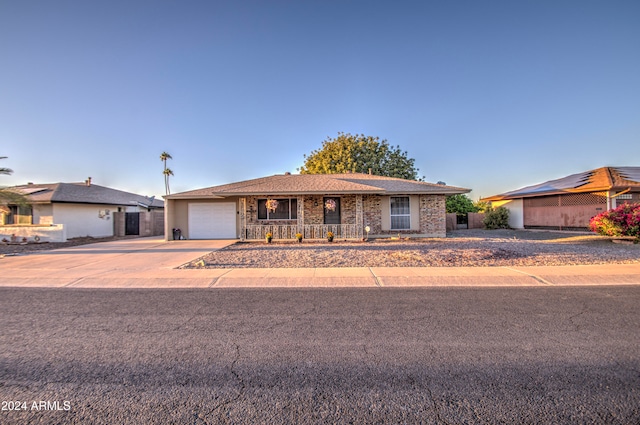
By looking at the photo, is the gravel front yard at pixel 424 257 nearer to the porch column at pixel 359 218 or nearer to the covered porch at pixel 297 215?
the porch column at pixel 359 218

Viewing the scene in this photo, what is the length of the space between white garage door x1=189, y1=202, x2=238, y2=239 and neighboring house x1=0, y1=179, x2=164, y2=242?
23.0 feet

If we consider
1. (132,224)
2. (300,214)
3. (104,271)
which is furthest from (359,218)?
(132,224)

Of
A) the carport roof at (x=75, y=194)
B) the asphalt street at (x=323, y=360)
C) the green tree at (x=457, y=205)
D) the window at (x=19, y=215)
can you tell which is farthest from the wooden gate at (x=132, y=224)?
the green tree at (x=457, y=205)

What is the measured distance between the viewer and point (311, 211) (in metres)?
18.5

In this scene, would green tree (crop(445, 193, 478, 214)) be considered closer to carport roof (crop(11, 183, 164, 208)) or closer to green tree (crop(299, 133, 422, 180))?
green tree (crop(299, 133, 422, 180))

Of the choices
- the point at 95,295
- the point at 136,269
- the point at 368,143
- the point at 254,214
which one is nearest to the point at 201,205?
the point at 254,214

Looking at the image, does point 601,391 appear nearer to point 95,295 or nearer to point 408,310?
point 408,310

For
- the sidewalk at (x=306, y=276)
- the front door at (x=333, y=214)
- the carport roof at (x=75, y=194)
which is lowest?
the sidewalk at (x=306, y=276)

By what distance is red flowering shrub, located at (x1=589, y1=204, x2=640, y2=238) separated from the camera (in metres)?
14.3

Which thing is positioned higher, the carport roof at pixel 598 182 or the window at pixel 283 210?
the carport roof at pixel 598 182

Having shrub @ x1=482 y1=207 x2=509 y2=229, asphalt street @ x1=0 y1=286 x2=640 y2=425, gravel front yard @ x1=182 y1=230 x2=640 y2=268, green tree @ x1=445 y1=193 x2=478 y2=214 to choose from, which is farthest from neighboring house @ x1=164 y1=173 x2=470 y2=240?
asphalt street @ x1=0 y1=286 x2=640 y2=425

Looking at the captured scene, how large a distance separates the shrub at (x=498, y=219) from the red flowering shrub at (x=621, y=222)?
9.64 m

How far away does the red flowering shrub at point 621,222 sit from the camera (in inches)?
562

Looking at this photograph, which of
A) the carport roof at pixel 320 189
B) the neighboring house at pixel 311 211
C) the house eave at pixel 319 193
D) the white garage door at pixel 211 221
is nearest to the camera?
the house eave at pixel 319 193
